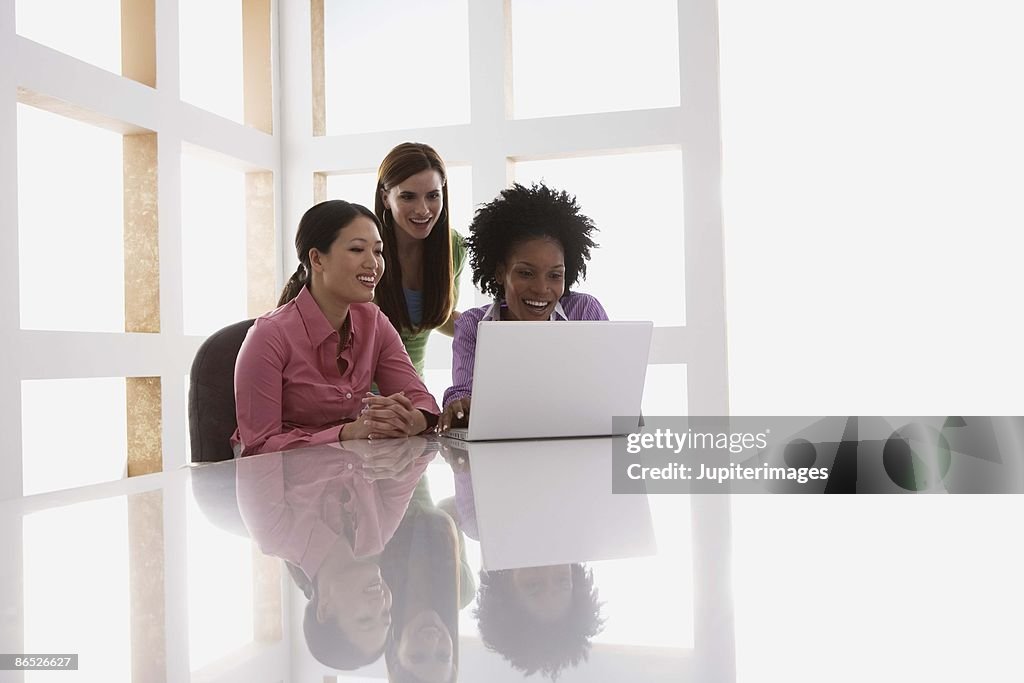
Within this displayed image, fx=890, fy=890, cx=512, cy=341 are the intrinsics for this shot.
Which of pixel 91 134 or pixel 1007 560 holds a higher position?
pixel 91 134

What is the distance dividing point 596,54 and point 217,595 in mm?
4522

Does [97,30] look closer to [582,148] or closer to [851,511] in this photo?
[582,148]

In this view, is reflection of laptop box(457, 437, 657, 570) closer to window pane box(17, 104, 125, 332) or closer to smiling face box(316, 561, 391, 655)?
smiling face box(316, 561, 391, 655)

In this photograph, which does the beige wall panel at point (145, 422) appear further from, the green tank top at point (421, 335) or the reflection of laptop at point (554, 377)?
the reflection of laptop at point (554, 377)

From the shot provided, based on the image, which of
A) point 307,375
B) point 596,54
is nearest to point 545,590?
point 307,375

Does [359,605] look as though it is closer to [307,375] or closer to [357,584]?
[357,584]

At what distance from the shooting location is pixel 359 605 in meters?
0.50

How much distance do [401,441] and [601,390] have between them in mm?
438

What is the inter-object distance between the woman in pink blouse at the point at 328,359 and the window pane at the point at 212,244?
2179mm

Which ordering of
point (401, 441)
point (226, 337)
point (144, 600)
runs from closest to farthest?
point (144, 600) < point (401, 441) < point (226, 337)

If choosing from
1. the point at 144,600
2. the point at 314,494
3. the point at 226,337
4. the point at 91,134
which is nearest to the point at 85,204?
the point at 91,134

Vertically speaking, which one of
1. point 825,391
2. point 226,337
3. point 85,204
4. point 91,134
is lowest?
point 825,391

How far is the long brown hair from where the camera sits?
9.17 feet

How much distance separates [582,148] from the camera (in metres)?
4.66
